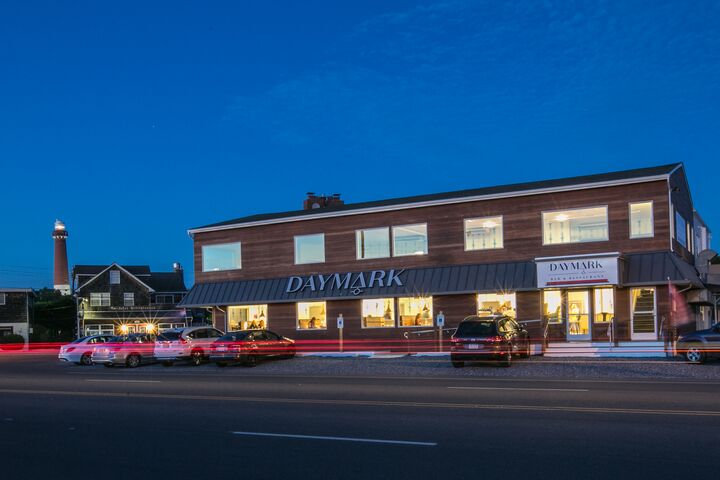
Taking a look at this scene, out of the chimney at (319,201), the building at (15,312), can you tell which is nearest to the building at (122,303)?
the building at (15,312)

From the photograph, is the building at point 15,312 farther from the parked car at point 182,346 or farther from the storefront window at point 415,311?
the storefront window at point 415,311

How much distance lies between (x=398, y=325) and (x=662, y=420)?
2315cm

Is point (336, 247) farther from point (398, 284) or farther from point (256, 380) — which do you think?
point (256, 380)

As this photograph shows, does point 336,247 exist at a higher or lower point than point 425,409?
higher

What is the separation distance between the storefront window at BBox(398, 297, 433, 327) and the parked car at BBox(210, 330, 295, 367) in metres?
5.96

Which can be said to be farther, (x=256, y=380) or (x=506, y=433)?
(x=256, y=380)

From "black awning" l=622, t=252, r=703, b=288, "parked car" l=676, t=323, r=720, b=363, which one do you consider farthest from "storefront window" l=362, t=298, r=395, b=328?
"parked car" l=676, t=323, r=720, b=363

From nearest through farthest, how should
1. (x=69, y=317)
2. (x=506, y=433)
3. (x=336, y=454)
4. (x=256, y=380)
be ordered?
(x=336, y=454) < (x=506, y=433) < (x=256, y=380) < (x=69, y=317)

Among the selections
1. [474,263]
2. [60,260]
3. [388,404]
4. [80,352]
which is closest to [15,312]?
[60,260]

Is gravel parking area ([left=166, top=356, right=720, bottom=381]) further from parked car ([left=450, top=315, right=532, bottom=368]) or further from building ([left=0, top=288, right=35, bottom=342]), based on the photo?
building ([left=0, top=288, right=35, bottom=342])

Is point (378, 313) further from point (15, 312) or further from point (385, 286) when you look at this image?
point (15, 312)

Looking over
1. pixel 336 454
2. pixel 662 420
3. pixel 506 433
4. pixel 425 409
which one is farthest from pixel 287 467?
pixel 662 420

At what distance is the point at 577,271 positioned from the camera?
29812mm

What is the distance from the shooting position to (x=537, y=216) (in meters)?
31.8
